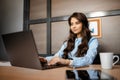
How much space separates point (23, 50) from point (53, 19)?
4.38 feet

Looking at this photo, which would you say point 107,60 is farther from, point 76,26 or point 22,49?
point 76,26

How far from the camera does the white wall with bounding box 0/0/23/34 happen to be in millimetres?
2773

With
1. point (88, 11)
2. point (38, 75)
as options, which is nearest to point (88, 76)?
point (38, 75)

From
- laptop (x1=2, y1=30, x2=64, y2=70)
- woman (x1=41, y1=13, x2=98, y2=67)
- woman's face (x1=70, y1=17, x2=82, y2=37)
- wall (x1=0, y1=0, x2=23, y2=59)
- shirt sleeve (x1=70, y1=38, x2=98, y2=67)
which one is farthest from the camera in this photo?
wall (x1=0, y1=0, x2=23, y2=59)

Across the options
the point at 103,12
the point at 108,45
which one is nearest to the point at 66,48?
the point at 108,45

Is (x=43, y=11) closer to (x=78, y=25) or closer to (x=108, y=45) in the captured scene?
(x=78, y=25)

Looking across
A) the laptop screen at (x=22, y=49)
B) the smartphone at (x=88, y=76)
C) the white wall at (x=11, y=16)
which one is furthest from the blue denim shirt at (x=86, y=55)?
the white wall at (x=11, y=16)

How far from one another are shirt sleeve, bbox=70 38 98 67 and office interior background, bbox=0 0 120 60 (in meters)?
0.37

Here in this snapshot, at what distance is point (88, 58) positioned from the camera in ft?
4.66

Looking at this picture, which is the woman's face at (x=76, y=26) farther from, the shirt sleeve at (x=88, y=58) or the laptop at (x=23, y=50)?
the laptop at (x=23, y=50)

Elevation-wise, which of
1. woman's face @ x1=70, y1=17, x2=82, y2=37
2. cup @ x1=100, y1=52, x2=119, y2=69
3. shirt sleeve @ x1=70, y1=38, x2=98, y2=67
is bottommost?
shirt sleeve @ x1=70, y1=38, x2=98, y2=67

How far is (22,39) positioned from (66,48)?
86cm

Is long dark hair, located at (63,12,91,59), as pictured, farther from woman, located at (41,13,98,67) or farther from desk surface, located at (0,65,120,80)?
desk surface, located at (0,65,120,80)

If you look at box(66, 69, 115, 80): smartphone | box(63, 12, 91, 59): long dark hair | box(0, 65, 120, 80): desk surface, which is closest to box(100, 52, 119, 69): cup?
box(0, 65, 120, 80): desk surface
